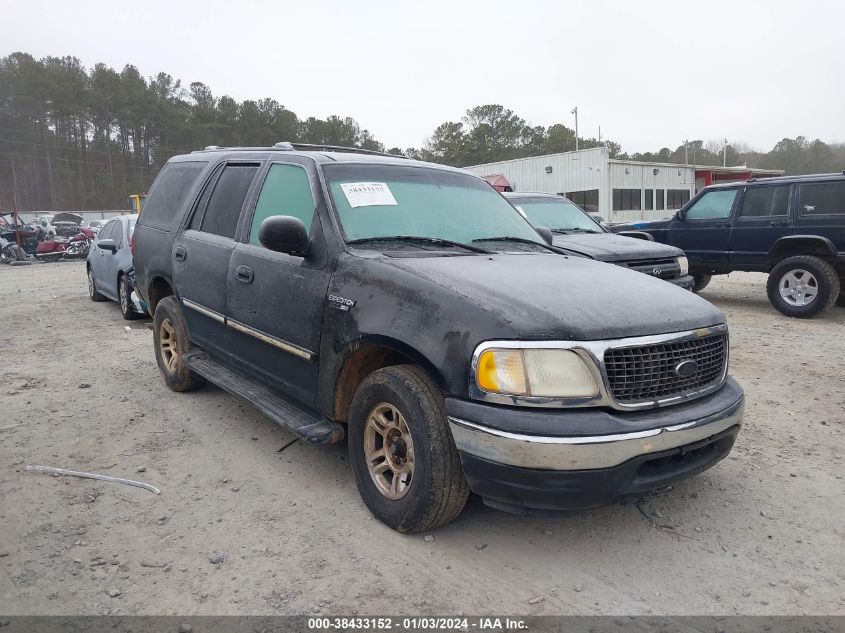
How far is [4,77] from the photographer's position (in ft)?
169

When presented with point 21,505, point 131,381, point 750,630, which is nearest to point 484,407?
point 750,630

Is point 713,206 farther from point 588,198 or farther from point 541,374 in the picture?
point 588,198

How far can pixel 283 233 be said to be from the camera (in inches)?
126

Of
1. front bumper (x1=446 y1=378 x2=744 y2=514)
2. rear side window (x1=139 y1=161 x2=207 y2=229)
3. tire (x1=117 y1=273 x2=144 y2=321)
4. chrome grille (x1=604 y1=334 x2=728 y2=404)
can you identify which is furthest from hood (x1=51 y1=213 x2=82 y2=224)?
chrome grille (x1=604 y1=334 x2=728 y2=404)

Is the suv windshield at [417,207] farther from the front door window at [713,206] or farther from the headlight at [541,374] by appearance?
the front door window at [713,206]

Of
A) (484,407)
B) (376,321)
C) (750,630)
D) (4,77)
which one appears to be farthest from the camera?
(4,77)

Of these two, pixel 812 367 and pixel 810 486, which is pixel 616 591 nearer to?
pixel 810 486

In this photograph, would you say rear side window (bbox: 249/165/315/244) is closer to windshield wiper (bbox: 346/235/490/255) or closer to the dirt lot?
windshield wiper (bbox: 346/235/490/255)

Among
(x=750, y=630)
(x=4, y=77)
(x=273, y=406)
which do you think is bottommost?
(x=750, y=630)

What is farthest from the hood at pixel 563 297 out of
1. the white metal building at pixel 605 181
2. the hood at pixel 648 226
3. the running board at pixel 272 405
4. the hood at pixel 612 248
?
the white metal building at pixel 605 181

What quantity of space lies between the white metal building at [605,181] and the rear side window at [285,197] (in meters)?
27.1

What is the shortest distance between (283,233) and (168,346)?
104 inches

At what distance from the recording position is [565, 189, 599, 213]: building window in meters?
30.8

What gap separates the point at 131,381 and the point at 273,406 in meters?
2.65
